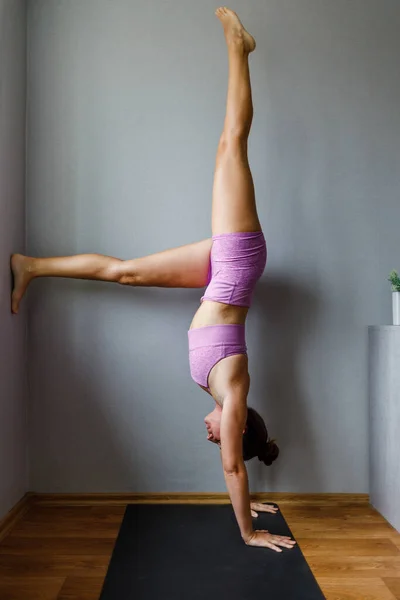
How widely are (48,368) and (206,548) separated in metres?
1.32

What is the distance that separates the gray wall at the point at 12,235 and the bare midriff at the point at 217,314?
3.13 feet

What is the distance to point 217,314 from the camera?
2.87 m

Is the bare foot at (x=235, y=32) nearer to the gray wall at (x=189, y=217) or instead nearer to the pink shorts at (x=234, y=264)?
the gray wall at (x=189, y=217)

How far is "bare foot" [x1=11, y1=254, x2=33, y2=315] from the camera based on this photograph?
9.92 feet

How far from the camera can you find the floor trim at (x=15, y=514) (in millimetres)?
2774

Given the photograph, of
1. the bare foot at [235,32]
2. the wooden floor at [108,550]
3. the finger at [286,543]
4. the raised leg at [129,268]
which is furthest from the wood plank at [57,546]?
the bare foot at [235,32]

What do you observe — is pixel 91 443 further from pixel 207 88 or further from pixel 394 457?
pixel 207 88

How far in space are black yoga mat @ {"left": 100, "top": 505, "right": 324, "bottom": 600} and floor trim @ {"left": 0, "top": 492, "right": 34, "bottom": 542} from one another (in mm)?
536

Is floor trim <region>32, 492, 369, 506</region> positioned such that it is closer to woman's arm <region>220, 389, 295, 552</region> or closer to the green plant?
woman's arm <region>220, 389, 295, 552</region>

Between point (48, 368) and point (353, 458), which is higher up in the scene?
point (48, 368)

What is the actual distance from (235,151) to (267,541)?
180cm

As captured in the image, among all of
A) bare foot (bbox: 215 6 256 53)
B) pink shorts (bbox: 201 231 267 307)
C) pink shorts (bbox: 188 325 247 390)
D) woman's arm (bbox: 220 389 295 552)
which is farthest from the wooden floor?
bare foot (bbox: 215 6 256 53)

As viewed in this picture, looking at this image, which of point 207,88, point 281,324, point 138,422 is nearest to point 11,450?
point 138,422

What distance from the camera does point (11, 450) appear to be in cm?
Answer: 299
